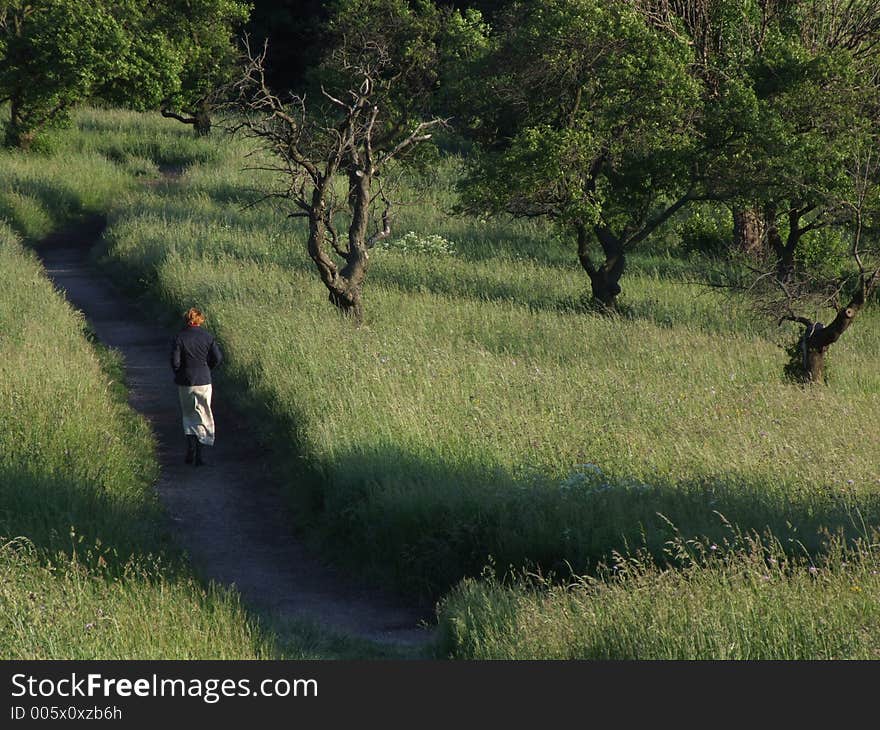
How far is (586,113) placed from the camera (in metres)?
20.0

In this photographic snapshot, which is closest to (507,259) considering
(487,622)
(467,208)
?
(467,208)

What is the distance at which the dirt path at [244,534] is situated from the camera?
8.56 meters

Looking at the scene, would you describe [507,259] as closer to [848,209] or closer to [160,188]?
[848,209]

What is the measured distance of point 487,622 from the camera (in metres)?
6.89

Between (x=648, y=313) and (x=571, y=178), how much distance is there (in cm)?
314

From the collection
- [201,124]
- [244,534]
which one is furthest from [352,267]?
[201,124]

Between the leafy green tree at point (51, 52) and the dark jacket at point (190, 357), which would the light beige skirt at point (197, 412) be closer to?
the dark jacket at point (190, 357)

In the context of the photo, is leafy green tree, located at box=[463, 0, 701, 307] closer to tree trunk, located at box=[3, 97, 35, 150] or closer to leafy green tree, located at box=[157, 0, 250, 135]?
tree trunk, located at box=[3, 97, 35, 150]

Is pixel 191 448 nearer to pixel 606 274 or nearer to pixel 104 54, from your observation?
pixel 606 274

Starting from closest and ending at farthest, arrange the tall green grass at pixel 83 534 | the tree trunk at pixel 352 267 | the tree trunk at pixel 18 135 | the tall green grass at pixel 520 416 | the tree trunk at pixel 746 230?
the tall green grass at pixel 83 534
the tall green grass at pixel 520 416
the tree trunk at pixel 352 267
the tree trunk at pixel 746 230
the tree trunk at pixel 18 135

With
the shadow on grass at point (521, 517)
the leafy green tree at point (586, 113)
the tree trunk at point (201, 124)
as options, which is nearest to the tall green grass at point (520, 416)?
the shadow on grass at point (521, 517)

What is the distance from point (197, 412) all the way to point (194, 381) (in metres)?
0.35

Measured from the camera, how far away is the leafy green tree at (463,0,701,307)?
Answer: 63.7 ft

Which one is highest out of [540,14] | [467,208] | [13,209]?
[540,14]
